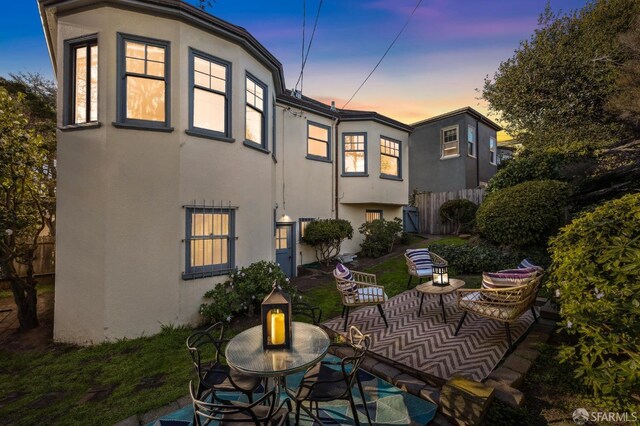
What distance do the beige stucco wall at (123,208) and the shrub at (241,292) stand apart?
371 mm

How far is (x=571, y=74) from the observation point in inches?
350

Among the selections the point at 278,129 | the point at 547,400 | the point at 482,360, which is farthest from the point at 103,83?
the point at 547,400

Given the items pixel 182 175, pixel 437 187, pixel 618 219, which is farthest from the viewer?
pixel 437 187

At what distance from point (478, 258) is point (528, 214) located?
6.02ft

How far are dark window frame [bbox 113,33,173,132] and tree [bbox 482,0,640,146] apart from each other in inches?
439

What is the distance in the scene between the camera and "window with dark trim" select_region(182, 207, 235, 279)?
6.06 meters

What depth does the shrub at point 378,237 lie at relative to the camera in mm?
12008

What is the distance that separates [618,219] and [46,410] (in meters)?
7.21

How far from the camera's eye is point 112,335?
548 cm

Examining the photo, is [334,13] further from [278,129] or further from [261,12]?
[278,129]

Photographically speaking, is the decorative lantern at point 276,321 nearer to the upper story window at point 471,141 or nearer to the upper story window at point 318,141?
the upper story window at point 318,141

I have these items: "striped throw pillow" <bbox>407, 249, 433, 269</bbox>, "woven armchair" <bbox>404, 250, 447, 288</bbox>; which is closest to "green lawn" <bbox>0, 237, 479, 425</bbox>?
"woven armchair" <bbox>404, 250, 447, 288</bbox>

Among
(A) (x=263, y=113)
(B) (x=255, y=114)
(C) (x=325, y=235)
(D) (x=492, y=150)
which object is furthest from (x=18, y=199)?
(D) (x=492, y=150)

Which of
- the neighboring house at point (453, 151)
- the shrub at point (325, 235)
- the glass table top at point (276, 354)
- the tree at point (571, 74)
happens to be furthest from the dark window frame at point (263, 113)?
the neighboring house at point (453, 151)
